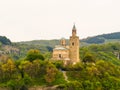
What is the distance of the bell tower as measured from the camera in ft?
398

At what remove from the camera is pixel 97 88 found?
108438mm

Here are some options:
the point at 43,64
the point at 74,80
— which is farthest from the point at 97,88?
the point at 43,64

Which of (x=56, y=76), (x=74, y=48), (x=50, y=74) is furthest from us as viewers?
(x=74, y=48)

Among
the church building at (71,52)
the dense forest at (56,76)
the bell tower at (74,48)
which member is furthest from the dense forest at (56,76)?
the bell tower at (74,48)

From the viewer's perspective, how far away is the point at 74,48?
12188cm

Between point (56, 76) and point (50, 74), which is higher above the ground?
point (50, 74)

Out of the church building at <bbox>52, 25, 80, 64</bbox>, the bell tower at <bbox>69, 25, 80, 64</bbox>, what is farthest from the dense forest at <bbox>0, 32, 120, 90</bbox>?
the bell tower at <bbox>69, 25, 80, 64</bbox>

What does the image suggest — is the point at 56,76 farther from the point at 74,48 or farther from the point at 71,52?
the point at 74,48

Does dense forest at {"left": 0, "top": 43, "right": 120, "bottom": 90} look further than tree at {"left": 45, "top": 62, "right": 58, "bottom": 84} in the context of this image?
No

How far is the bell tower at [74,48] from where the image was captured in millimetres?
121312

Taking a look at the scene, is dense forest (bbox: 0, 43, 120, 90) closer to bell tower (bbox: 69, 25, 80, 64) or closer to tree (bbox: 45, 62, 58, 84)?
tree (bbox: 45, 62, 58, 84)

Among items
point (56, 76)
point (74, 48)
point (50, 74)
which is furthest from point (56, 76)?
point (74, 48)

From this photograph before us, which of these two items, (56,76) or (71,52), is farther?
(71,52)

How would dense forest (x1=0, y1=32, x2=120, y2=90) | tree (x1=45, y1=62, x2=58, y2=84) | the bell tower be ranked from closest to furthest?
dense forest (x1=0, y1=32, x2=120, y2=90), tree (x1=45, y1=62, x2=58, y2=84), the bell tower
